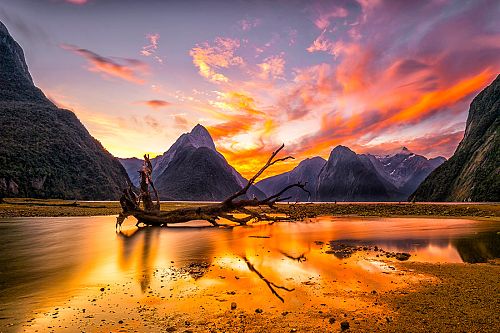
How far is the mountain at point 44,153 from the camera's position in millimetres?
106900

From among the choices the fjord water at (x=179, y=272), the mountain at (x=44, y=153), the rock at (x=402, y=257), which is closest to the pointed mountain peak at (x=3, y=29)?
the mountain at (x=44, y=153)

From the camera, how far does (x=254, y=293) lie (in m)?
9.16

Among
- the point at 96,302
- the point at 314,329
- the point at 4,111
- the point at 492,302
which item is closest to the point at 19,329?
the point at 96,302

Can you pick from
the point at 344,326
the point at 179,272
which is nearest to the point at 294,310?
the point at 344,326

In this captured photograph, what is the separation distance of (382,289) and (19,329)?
951 centimetres

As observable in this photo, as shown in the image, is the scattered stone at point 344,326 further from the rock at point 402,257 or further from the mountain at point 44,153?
the mountain at point 44,153

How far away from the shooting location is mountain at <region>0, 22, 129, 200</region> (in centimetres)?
10690

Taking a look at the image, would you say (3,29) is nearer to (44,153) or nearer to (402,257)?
(44,153)

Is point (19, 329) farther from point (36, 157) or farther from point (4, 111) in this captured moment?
point (4, 111)

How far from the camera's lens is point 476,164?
380 feet

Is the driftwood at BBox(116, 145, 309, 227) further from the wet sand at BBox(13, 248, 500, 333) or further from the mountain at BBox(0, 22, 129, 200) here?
the mountain at BBox(0, 22, 129, 200)

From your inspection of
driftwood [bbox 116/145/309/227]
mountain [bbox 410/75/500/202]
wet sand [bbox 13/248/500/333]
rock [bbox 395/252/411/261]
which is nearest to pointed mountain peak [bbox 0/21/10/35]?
driftwood [bbox 116/145/309/227]

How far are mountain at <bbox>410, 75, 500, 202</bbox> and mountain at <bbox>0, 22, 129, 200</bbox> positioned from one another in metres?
138

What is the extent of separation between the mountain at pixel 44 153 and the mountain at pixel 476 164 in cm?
13805
